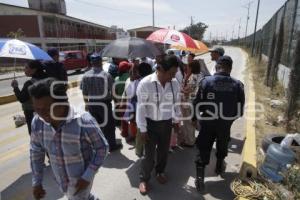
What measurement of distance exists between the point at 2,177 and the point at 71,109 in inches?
125

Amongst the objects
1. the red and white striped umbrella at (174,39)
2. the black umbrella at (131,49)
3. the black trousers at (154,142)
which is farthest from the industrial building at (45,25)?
the black trousers at (154,142)

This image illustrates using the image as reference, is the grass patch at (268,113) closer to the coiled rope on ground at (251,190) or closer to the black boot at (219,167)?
the black boot at (219,167)

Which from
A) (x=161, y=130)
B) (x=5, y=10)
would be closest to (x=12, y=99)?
(x=161, y=130)

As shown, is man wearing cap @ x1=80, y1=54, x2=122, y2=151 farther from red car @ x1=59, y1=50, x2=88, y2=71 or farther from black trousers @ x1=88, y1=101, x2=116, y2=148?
red car @ x1=59, y1=50, x2=88, y2=71

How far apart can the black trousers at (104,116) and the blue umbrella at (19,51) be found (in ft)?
4.05

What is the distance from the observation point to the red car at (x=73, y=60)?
68.1 feet

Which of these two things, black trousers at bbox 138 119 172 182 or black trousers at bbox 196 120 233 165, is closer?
black trousers at bbox 138 119 172 182

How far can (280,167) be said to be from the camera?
3.87 meters

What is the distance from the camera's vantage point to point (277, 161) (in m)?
3.91

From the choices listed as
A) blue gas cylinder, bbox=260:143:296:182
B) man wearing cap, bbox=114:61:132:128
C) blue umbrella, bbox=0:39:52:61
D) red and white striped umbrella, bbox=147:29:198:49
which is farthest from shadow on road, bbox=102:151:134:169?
red and white striped umbrella, bbox=147:29:198:49

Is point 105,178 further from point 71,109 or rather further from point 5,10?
point 5,10

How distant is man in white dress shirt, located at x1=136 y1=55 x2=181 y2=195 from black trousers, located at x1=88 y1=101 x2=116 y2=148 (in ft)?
5.04

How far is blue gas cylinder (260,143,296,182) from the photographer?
3873 millimetres

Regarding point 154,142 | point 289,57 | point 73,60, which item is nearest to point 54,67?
point 154,142
